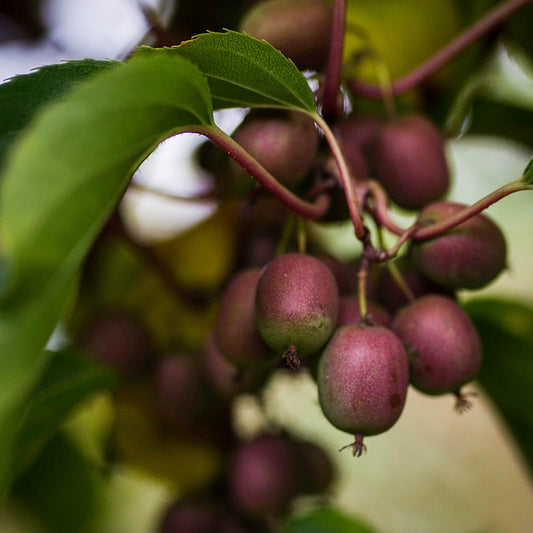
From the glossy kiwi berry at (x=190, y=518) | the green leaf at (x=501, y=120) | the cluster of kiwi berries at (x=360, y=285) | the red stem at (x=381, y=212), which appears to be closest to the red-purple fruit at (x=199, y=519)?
the glossy kiwi berry at (x=190, y=518)

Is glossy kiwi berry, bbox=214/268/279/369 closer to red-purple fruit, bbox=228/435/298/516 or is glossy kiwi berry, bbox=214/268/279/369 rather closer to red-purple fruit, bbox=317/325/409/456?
red-purple fruit, bbox=317/325/409/456

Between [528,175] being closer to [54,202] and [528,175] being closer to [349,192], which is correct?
[349,192]

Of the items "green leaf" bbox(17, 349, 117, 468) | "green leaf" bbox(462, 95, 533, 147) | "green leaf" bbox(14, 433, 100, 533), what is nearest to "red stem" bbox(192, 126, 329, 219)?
"green leaf" bbox(17, 349, 117, 468)

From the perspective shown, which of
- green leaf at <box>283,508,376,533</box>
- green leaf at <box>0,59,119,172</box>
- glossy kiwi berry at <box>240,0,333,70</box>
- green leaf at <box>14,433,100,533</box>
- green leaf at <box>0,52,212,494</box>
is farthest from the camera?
green leaf at <box>14,433,100,533</box>

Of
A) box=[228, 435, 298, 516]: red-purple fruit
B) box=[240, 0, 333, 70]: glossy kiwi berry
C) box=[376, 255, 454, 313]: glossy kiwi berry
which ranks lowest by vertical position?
box=[228, 435, 298, 516]: red-purple fruit

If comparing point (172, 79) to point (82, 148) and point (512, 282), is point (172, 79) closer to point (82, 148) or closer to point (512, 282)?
point (82, 148)

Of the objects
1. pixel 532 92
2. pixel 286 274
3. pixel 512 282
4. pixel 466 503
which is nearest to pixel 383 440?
pixel 466 503

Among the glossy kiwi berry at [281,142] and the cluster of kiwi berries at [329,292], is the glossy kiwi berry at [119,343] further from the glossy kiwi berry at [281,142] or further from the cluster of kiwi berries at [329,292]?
the glossy kiwi berry at [281,142]

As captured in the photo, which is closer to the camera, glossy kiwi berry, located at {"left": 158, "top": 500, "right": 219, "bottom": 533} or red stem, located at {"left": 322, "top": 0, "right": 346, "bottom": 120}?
red stem, located at {"left": 322, "top": 0, "right": 346, "bottom": 120}
